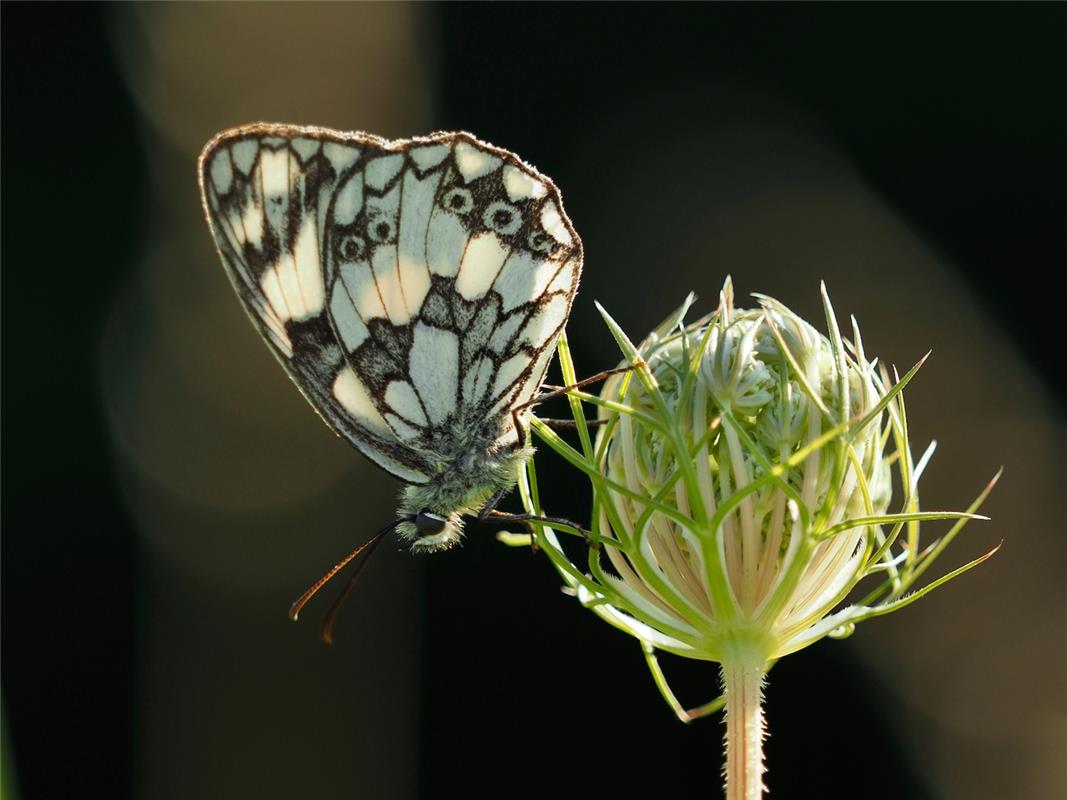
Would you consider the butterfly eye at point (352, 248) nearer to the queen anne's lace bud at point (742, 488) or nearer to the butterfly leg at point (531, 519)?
the butterfly leg at point (531, 519)

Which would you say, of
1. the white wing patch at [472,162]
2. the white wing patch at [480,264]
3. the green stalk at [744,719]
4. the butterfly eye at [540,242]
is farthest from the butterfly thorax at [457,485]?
the green stalk at [744,719]

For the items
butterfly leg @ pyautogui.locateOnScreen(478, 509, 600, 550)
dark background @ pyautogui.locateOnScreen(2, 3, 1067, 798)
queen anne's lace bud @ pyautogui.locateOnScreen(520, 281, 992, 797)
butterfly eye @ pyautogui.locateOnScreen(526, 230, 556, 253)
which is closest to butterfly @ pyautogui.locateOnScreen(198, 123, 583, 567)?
butterfly eye @ pyautogui.locateOnScreen(526, 230, 556, 253)

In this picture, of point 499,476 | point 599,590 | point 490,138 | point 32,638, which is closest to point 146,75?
point 490,138

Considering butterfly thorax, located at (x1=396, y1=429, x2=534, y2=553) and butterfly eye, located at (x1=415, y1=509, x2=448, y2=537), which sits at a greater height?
butterfly thorax, located at (x1=396, y1=429, x2=534, y2=553)

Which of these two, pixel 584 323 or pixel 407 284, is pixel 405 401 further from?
pixel 584 323

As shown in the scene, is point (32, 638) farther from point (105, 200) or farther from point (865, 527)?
point (865, 527)

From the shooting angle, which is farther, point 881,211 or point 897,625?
point 881,211

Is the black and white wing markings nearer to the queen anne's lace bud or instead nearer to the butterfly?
the butterfly
